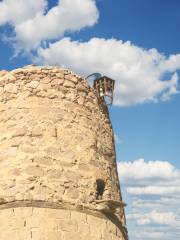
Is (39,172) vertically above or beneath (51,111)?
beneath

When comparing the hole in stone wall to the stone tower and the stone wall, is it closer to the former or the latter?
the stone tower

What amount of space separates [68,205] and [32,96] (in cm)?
225

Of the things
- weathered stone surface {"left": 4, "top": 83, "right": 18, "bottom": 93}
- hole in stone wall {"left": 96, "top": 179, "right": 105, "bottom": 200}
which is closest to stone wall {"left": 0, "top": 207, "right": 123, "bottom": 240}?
hole in stone wall {"left": 96, "top": 179, "right": 105, "bottom": 200}

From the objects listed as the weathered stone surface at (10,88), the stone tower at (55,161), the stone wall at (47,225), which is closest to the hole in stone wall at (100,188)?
the stone tower at (55,161)

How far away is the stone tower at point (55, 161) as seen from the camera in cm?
755

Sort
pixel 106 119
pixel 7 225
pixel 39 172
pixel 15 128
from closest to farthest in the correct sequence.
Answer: pixel 7 225, pixel 39 172, pixel 15 128, pixel 106 119

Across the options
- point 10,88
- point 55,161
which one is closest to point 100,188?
point 55,161

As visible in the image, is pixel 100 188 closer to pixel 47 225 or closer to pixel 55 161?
pixel 55 161

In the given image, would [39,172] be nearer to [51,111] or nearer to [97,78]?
[51,111]

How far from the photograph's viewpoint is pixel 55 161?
26.7ft

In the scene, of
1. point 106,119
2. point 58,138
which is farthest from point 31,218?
point 106,119

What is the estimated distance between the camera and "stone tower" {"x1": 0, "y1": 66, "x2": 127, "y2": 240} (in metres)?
7.55

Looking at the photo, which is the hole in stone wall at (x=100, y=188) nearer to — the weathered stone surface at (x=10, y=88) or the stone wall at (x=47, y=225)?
the stone wall at (x=47, y=225)

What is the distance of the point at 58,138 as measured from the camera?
8.40m
